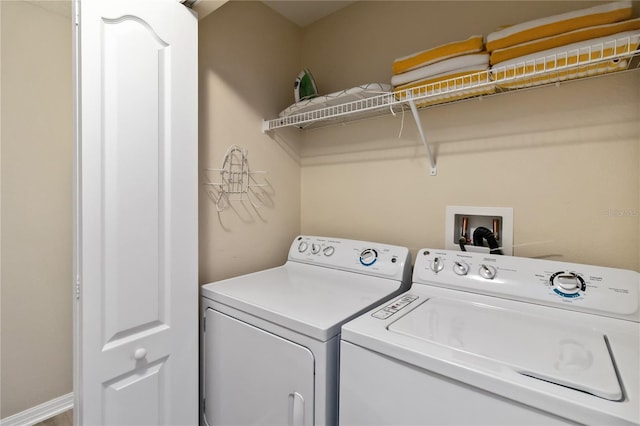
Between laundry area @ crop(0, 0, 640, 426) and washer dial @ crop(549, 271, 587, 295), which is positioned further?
washer dial @ crop(549, 271, 587, 295)

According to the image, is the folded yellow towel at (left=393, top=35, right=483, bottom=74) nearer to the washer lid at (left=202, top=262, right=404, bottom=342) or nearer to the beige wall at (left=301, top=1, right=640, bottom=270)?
the beige wall at (left=301, top=1, right=640, bottom=270)

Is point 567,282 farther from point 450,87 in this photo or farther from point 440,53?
point 440,53

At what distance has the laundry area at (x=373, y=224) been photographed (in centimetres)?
92

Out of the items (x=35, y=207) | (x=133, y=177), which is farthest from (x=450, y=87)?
(x=35, y=207)

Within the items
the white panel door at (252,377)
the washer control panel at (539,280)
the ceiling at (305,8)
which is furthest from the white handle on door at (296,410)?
the ceiling at (305,8)

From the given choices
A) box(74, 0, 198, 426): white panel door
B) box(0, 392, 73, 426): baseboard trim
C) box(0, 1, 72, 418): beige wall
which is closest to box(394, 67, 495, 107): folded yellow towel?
box(74, 0, 198, 426): white panel door

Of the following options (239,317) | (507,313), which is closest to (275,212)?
(239,317)

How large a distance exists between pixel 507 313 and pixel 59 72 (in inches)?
110

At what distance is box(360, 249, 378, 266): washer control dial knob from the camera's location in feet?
5.21

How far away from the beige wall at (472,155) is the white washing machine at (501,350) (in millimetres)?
264

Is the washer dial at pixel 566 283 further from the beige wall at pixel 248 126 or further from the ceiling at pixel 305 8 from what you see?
the ceiling at pixel 305 8

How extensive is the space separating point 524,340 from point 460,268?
0.44 metres

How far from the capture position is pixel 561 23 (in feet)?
3.60

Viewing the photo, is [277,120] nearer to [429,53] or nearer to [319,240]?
[319,240]
